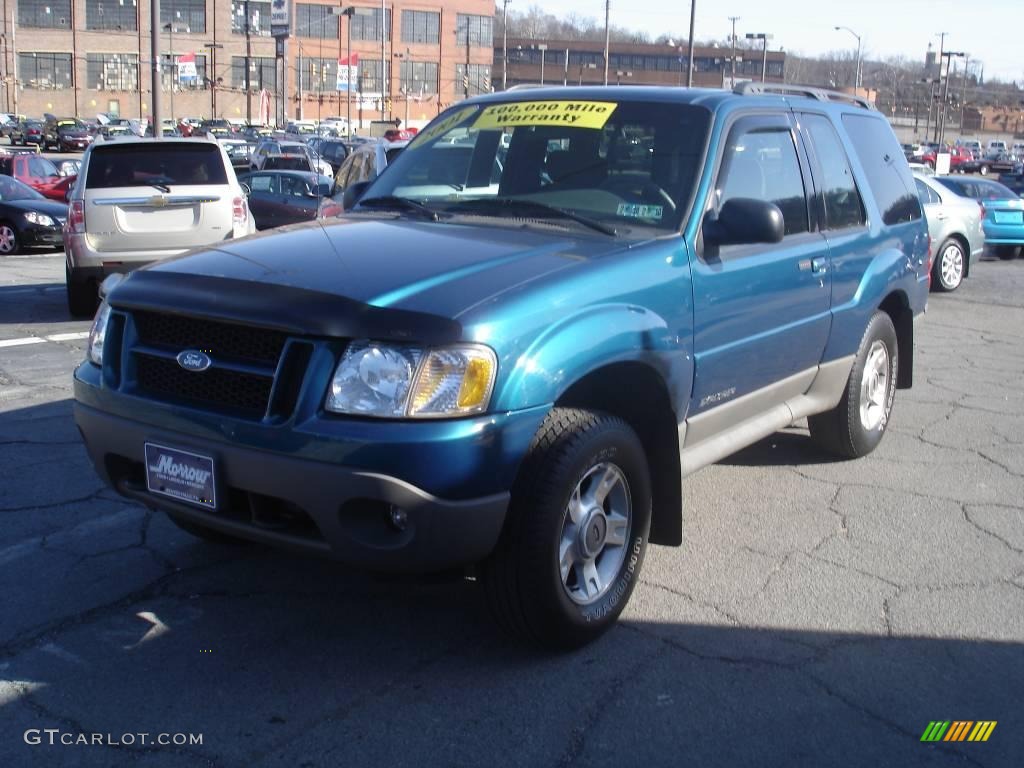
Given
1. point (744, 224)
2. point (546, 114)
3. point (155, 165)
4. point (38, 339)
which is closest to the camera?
point (744, 224)

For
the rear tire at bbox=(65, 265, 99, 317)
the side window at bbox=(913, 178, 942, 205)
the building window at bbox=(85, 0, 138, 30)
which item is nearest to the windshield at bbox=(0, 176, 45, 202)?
the rear tire at bbox=(65, 265, 99, 317)

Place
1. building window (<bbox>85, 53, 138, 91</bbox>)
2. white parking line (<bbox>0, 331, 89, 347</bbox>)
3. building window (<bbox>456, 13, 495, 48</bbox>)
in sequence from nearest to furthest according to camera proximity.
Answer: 1. white parking line (<bbox>0, 331, 89, 347</bbox>)
2. building window (<bbox>85, 53, 138, 91</bbox>)
3. building window (<bbox>456, 13, 495, 48</bbox>)

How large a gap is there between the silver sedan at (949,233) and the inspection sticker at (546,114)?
11.6m

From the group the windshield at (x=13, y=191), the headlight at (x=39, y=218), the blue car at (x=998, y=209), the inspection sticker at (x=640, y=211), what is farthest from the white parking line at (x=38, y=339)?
the blue car at (x=998, y=209)

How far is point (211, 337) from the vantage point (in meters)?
3.55

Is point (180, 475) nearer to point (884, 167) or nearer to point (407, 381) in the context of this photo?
point (407, 381)

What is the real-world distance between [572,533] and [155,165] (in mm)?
8311

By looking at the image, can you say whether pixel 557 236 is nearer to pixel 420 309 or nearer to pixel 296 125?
pixel 420 309

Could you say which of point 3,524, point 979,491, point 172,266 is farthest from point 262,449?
point 979,491

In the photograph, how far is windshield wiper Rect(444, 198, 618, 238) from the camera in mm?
4301

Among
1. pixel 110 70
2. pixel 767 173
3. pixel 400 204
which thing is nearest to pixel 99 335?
pixel 400 204

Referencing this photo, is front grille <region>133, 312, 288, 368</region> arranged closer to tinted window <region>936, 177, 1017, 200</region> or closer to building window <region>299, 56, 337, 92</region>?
tinted window <region>936, 177, 1017, 200</region>

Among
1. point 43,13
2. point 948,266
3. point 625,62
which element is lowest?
point 948,266

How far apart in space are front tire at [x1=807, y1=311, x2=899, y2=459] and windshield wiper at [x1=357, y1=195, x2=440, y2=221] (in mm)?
2587
